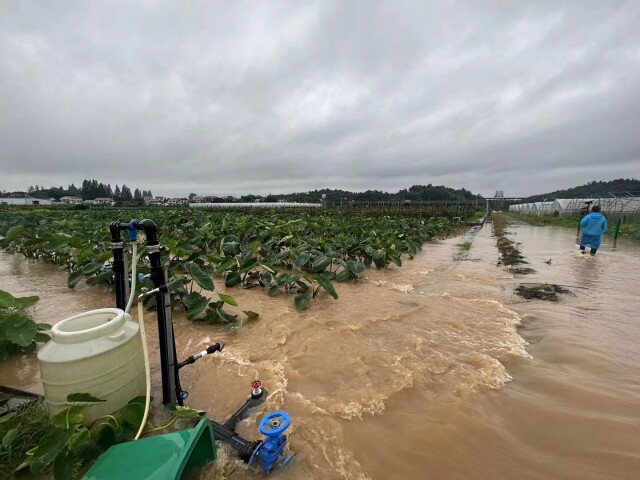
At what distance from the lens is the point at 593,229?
31.9ft

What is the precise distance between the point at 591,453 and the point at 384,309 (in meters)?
2.87

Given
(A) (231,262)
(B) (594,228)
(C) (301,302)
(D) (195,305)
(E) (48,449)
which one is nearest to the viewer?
(E) (48,449)

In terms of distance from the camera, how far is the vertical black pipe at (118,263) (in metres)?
2.49

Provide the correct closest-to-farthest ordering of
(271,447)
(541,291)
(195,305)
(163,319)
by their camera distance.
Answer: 1. (271,447)
2. (163,319)
3. (195,305)
4. (541,291)

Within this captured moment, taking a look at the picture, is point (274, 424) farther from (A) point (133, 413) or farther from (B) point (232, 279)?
(B) point (232, 279)

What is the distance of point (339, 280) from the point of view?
617 cm

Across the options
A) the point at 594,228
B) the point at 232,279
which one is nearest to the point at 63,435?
the point at 232,279

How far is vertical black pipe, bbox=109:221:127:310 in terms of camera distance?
2.49 meters

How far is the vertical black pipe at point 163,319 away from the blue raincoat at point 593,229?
11.9m

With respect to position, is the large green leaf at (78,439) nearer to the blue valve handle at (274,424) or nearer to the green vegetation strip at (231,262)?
the blue valve handle at (274,424)

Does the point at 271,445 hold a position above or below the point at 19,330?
below

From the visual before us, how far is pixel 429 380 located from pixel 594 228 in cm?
1042

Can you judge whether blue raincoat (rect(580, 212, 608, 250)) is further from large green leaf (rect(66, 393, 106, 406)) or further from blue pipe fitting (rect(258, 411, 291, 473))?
large green leaf (rect(66, 393, 106, 406))

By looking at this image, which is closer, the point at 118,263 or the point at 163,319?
the point at 163,319
